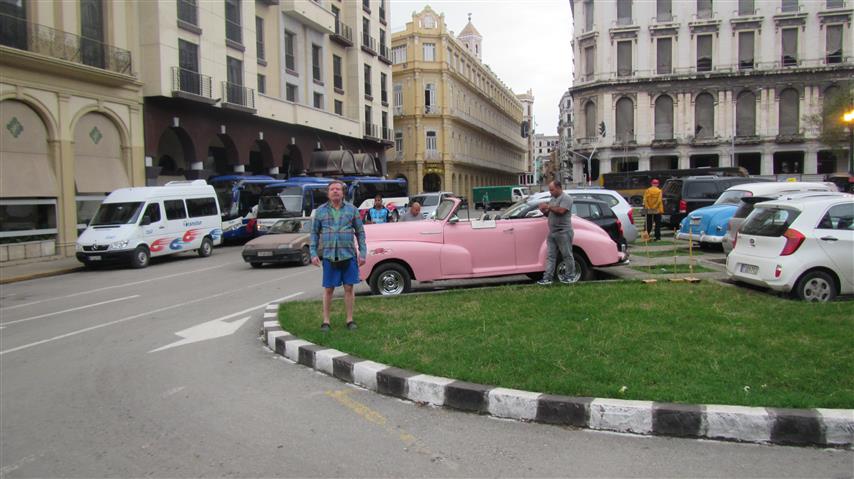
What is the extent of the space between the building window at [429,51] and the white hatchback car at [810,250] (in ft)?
190

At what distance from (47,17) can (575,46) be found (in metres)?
55.6

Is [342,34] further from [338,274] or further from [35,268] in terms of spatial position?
[338,274]

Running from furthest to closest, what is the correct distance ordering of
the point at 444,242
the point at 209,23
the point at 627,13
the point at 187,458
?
the point at 627,13
the point at 209,23
the point at 444,242
the point at 187,458

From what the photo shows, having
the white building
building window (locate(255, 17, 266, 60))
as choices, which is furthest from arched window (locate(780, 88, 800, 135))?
building window (locate(255, 17, 266, 60))

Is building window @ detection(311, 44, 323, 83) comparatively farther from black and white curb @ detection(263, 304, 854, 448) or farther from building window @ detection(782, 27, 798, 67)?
building window @ detection(782, 27, 798, 67)

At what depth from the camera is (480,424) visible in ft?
15.5

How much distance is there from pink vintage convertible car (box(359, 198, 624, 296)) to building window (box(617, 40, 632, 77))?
57.5m

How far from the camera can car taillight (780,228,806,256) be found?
8.17m

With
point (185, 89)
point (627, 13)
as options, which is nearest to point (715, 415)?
point (185, 89)

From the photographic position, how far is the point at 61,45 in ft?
68.6

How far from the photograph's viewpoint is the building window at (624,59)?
62594 mm

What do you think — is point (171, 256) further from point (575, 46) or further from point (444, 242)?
point (575, 46)

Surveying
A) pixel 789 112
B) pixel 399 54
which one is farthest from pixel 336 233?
pixel 789 112

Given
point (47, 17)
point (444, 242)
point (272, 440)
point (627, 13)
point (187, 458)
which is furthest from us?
point (627, 13)
